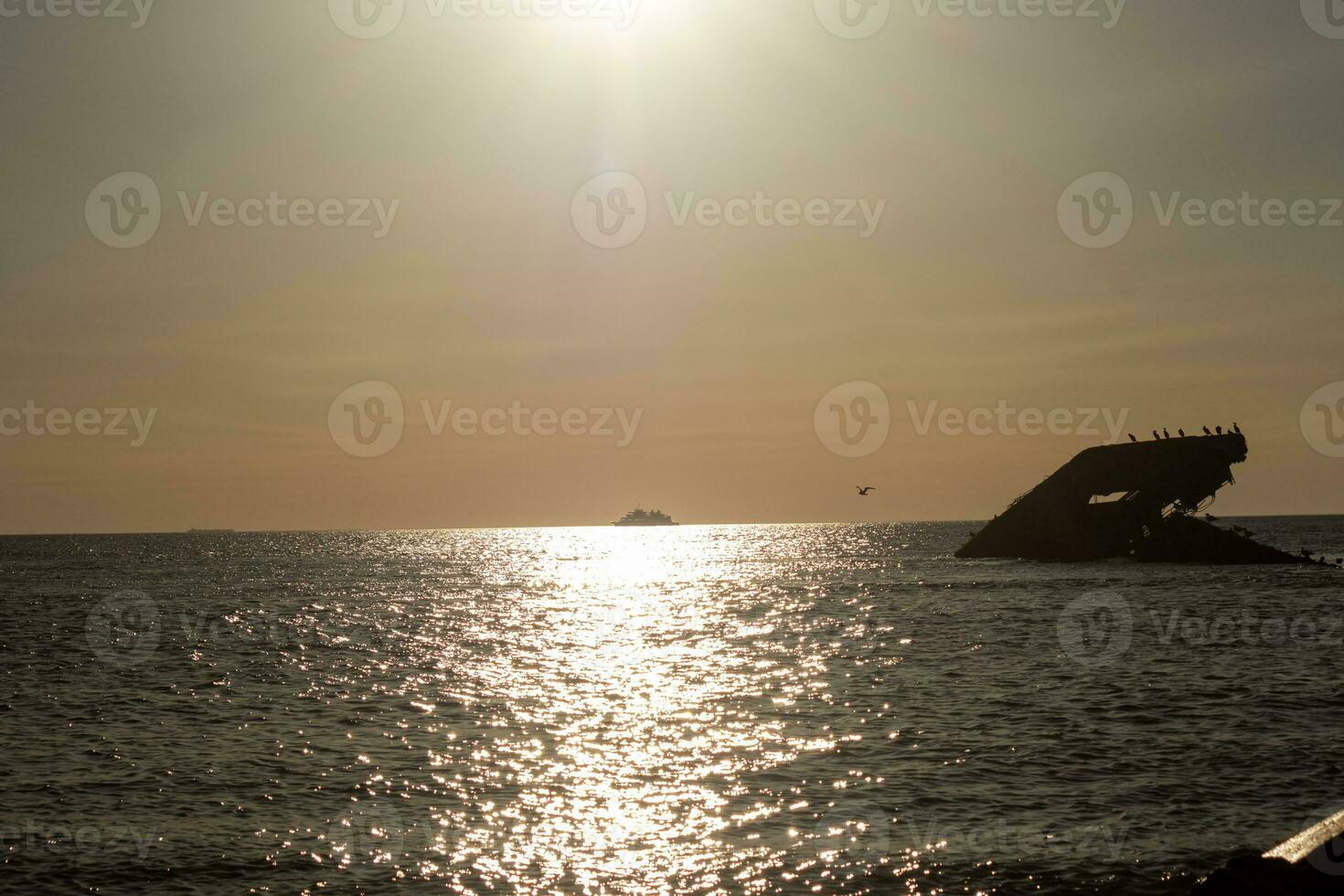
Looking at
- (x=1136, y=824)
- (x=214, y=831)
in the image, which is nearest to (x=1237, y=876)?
(x=1136, y=824)

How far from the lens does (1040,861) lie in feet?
53.2

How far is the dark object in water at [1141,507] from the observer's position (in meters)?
75.8

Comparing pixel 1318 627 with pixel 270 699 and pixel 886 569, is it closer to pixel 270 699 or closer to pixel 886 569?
pixel 270 699

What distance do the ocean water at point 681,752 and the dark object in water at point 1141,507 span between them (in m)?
19.8

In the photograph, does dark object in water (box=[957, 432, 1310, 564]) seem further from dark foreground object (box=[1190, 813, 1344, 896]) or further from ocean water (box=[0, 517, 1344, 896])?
dark foreground object (box=[1190, 813, 1344, 896])

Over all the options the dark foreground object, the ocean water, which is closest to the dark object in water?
the ocean water

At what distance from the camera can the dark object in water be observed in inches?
2985

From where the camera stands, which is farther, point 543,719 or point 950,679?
point 950,679

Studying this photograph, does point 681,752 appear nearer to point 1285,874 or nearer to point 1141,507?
point 1285,874

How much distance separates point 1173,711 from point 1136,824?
11405mm

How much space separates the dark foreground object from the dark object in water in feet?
239

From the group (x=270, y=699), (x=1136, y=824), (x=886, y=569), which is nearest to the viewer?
(x=1136, y=824)

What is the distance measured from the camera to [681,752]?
24156 mm

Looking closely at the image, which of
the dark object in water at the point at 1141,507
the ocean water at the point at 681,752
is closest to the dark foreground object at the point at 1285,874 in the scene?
the ocean water at the point at 681,752
